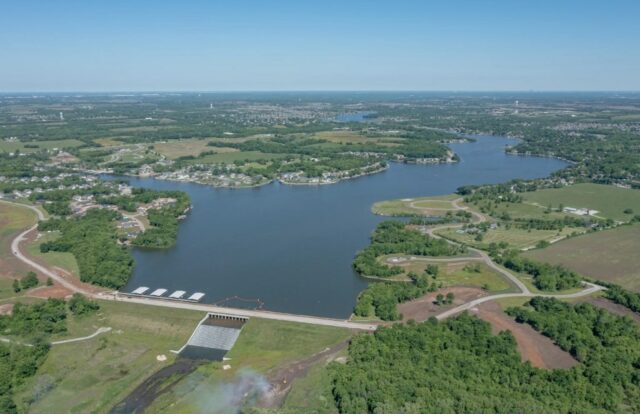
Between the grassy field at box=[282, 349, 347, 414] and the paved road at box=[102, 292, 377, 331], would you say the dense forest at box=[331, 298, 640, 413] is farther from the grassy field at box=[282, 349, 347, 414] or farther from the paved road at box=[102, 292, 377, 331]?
the paved road at box=[102, 292, 377, 331]

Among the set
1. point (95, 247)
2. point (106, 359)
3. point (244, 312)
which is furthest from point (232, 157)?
point (106, 359)

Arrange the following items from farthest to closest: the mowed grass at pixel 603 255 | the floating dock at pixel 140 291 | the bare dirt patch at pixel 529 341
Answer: the mowed grass at pixel 603 255 < the floating dock at pixel 140 291 < the bare dirt patch at pixel 529 341

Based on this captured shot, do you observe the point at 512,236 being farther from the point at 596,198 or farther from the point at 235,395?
the point at 235,395

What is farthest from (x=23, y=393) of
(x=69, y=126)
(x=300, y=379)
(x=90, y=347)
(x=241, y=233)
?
(x=69, y=126)

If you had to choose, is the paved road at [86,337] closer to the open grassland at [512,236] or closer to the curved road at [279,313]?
the curved road at [279,313]

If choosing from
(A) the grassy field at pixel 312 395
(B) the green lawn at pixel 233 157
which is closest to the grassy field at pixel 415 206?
(A) the grassy field at pixel 312 395

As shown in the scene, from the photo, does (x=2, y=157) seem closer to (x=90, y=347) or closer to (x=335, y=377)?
(x=90, y=347)
